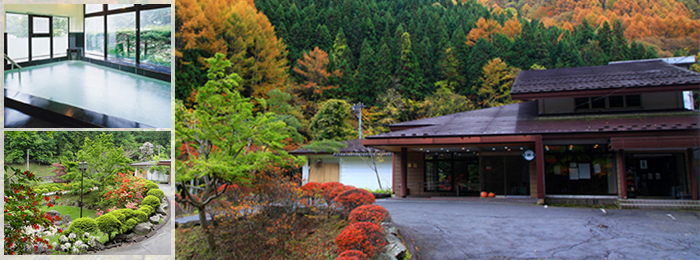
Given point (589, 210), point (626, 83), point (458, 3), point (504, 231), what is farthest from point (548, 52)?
point (504, 231)

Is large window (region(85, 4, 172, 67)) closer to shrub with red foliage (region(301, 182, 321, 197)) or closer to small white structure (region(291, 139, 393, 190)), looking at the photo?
shrub with red foliage (region(301, 182, 321, 197))

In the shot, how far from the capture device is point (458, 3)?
4778 centimetres

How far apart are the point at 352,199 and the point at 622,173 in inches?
308

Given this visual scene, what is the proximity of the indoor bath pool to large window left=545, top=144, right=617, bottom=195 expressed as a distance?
40.7ft

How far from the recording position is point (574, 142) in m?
11.9

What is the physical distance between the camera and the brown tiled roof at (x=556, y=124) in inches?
416

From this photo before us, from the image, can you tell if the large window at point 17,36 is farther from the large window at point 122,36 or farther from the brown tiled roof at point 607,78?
the brown tiled roof at point 607,78

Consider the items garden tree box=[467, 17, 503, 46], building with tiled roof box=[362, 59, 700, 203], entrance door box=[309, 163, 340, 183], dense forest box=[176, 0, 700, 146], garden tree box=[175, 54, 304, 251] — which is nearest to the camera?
garden tree box=[175, 54, 304, 251]

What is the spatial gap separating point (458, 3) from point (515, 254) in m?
46.3

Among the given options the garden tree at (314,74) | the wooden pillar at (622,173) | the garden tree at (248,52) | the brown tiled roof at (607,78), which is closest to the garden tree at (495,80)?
the garden tree at (314,74)

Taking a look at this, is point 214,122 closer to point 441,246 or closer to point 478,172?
point 441,246

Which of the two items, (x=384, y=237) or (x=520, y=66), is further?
(x=520, y=66)

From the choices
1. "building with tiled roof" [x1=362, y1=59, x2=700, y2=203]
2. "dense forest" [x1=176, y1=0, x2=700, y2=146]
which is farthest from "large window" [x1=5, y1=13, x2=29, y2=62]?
"dense forest" [x1=176, y1=0, x2=700, y2=146]

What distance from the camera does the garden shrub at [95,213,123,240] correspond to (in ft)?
8.65
